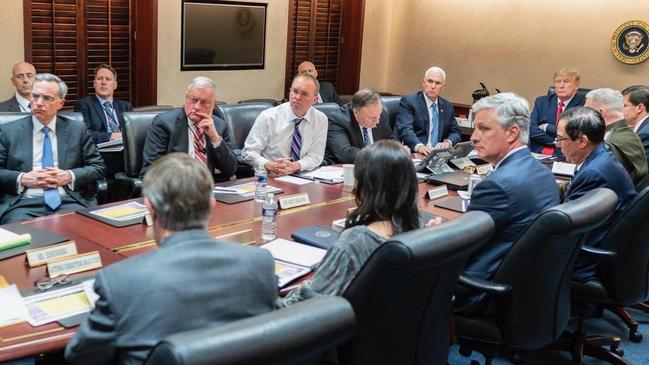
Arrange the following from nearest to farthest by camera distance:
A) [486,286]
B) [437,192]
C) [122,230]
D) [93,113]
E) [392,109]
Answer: [486,286]
[122,230]
[437,192]
[93,113]
[392,109]

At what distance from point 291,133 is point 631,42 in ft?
13.7

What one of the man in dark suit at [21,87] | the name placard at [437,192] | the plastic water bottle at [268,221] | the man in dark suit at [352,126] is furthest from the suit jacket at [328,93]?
the plastic water bottle at [268,221]

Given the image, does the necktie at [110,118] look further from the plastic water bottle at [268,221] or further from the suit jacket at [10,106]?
the plastic water bottle at [268,221]

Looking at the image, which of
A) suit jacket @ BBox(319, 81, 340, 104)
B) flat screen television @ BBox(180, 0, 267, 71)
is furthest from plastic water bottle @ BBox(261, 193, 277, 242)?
suit jacket @ BBox(319, 81, 340, 104)

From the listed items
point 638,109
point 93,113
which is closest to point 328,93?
point 93,113

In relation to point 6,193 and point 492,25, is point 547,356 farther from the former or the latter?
point 492,25

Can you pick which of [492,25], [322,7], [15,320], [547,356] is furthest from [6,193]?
[492,25]

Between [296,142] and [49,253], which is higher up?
[296,142]

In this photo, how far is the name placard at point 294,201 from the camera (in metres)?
3.26

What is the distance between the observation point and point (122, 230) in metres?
2.77

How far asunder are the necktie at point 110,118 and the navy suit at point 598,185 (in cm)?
365

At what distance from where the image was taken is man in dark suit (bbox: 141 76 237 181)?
398 cm

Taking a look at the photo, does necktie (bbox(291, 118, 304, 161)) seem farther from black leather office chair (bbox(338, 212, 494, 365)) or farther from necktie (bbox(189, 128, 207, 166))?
black leather office chair (bbox(338, 212, 494, 365))

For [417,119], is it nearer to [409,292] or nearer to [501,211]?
[501,211]
